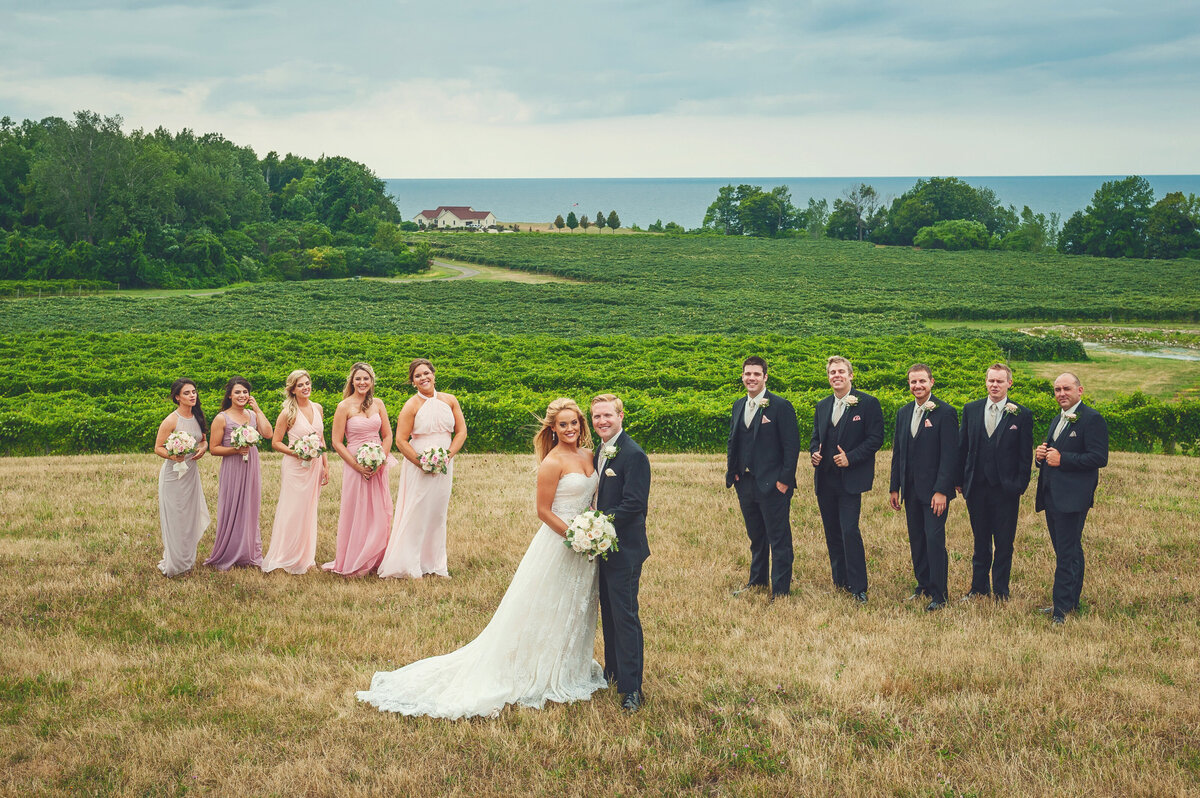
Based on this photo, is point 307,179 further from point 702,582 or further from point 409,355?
point 702,582

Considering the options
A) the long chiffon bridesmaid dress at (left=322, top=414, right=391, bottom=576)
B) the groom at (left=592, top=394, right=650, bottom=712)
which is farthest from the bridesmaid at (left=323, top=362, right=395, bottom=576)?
the groom at (left=592, top=394, right=650, bottom=712)

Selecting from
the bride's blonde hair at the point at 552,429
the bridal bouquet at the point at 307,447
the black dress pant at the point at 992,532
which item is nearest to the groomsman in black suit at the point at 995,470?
the black dress pant at the point at 992,532

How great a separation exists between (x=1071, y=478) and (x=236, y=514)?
29.2 feet

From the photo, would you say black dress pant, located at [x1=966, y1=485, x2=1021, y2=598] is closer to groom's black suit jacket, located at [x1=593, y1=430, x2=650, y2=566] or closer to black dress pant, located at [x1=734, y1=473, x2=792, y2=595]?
black dress pant, located at [x1=734, y1=473, x2=792, y2=595]

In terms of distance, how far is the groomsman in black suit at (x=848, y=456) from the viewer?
30.2 feet

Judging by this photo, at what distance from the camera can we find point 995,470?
888cm

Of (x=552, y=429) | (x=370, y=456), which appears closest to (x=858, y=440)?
(x=552, y=429)

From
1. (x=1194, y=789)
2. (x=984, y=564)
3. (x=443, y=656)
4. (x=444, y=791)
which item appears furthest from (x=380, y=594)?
(x=1194, y=789)

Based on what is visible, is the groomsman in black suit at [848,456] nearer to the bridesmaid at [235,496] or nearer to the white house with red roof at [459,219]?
the bridesmaid at [235,496]

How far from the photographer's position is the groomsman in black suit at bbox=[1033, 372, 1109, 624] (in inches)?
332

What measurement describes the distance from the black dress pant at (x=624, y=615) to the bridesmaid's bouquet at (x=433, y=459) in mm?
A: 3879

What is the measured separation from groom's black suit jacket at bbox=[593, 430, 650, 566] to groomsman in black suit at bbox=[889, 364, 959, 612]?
146 inches

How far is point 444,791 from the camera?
554cm

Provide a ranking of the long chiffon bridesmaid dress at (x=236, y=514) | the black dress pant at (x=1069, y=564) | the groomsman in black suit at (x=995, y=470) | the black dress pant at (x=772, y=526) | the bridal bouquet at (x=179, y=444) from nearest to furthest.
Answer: the black dress pant at (x=1069, y=564), the groomsman in black suit at (x=995, y=470), the black dress pant at (x=772, y=526), the bridal bouquet at (x=179, y=444), the long chiffon bridesmaid dress at (x=236, y=514)
